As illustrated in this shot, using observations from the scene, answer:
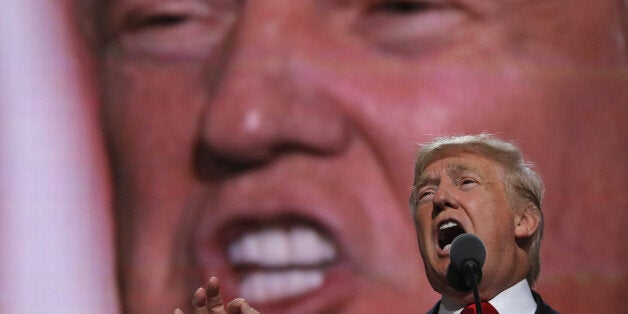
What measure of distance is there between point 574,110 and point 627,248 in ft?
0.72

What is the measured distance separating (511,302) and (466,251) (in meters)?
0.12

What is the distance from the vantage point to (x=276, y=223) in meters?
1.44

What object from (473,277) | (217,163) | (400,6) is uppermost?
(400,6)

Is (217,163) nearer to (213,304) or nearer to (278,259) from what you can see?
(278,259)

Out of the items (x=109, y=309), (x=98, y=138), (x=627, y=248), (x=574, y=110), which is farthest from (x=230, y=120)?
(x=627, y=248)

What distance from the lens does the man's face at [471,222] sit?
82 cm

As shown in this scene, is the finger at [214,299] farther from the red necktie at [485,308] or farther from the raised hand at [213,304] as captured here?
the red necktie at [485,308]

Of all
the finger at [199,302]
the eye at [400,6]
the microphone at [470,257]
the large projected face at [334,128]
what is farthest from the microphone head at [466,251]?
the eye at [400,6]

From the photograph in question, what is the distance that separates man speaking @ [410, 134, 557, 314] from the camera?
0.83m

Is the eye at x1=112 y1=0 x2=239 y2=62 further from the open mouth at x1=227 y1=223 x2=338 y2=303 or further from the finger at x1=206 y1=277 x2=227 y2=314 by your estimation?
the finger at x1=206 y1=277 x2=227 y2=314

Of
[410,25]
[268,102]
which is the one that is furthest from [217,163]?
[410,25]

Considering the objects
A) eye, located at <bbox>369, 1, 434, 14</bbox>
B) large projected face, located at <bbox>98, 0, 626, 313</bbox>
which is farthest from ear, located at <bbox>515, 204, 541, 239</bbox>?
eye, located at <bbox>369, 1, 434, 14</bbox>

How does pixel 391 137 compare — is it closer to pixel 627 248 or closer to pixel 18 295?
pixel 627 248

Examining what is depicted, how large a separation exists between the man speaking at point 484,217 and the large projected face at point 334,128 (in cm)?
54
